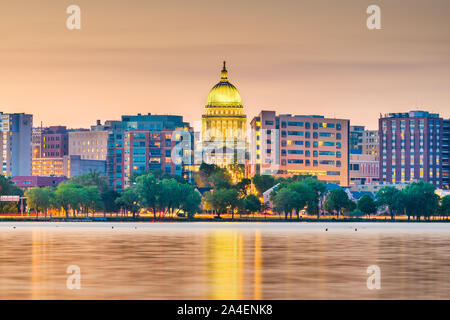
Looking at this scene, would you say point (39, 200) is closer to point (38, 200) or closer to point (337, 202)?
point (38, 200)

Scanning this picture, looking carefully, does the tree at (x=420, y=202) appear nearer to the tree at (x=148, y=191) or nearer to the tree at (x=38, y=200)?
the tree at (x=148, y=191)

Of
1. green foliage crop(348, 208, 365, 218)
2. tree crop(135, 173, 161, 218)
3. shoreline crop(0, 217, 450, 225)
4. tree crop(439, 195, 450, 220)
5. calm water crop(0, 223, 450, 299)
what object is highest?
tree crop(135, 173, 161, 218)

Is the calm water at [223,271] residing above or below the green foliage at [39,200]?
below

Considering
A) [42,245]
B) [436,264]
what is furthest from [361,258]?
[42,245]

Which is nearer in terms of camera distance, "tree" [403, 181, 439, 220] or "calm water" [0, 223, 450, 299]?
"calm water" [0, 223, 450, 299]

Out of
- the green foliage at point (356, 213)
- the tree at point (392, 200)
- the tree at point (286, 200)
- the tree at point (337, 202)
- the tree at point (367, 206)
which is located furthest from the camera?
the green foliage at point (356, 213)

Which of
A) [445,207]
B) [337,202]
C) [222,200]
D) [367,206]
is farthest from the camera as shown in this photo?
[222,200]

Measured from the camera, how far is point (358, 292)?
1809 inches

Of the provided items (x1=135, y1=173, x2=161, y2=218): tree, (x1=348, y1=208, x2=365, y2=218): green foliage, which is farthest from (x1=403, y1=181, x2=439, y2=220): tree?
(x1=135, y1=173, x2=161, y2=218): tree

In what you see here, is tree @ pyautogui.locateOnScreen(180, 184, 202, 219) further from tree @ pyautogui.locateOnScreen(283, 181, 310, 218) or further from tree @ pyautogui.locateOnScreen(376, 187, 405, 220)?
tree @ pyautogui.locateOnScreen(376, 187, 405, 220)

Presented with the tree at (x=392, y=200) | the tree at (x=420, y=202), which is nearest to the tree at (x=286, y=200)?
the tree at (x=392, y=200)

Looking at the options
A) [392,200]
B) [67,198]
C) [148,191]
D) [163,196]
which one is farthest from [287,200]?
[67,198]

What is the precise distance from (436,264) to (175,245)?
30.5 metres

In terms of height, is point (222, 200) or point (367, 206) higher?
point (222, 200)
